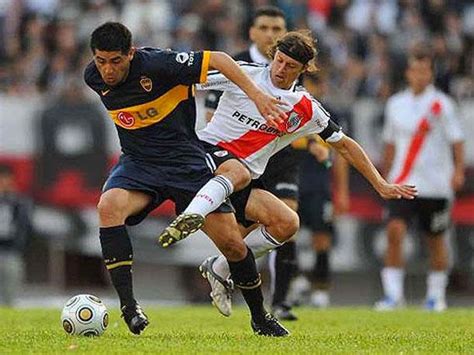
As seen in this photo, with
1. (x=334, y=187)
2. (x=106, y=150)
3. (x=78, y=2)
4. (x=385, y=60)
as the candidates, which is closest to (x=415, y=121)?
(x=334, y=187)

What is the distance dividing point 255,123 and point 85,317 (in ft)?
6.89

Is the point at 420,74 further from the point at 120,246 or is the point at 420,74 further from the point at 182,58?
the point at 120,246

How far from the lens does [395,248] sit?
16312mm

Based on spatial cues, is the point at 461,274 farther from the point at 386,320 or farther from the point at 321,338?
the point at 321,338

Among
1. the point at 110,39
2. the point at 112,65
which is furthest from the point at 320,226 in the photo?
the point at 110,39

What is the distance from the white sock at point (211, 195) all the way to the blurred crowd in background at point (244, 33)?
9720 millimetres

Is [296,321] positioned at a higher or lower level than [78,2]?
lower

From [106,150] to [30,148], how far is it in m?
1.13

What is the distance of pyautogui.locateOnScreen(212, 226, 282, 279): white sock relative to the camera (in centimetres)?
1098

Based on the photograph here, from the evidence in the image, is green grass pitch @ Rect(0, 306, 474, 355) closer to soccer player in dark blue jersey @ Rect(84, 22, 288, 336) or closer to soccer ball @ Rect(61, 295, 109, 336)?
soccer ball @ Rect(61, 295, 109, 336)

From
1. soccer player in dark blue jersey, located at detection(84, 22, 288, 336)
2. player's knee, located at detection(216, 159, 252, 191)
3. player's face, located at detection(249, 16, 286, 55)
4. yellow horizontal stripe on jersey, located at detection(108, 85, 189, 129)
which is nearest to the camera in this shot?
soccer player in dark blue jersey, located at detection(84, 22, 288, 336)

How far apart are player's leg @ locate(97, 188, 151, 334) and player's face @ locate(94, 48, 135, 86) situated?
813mm

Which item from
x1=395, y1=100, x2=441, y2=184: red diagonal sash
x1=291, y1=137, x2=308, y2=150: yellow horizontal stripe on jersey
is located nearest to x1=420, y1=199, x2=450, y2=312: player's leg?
x1=395, y1=100, x2=441, y2=184: red diagonal sash

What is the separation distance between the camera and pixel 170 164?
9.93 metres
